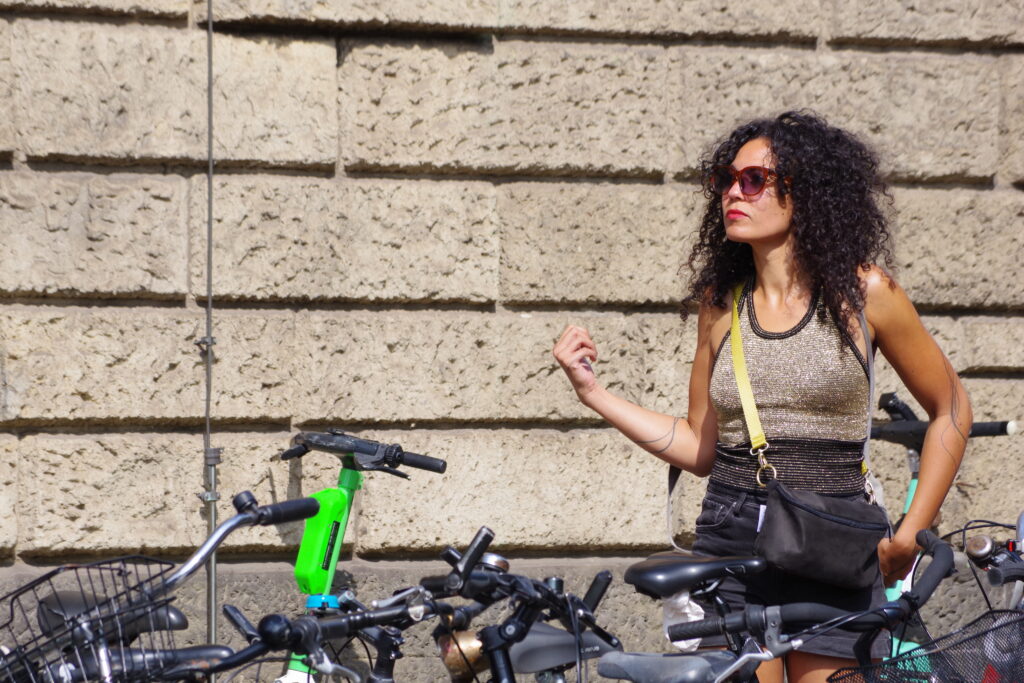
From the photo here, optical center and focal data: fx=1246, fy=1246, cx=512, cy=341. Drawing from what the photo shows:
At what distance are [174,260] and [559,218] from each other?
139cm

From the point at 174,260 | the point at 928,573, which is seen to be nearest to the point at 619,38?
the point at 174,260

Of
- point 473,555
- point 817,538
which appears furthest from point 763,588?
point 473,555

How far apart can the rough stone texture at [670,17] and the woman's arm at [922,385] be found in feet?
6.40

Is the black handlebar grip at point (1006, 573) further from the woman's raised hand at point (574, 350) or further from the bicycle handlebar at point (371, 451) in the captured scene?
the bicycle handlebar at point (371, 451)

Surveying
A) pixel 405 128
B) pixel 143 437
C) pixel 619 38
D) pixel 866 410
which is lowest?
pixel 143 437

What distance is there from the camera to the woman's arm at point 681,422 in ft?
10.6

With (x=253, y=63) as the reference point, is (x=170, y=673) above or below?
below

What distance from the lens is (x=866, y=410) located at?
9.78ft

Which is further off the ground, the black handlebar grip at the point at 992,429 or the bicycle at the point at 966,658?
the black handlebar grip at the point at 992,429

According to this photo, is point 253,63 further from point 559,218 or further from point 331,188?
point 559,218

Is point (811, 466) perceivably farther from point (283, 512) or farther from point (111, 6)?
point (111, 6)

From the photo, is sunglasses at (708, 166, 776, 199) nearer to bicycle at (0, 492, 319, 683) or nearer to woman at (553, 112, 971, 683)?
woman at (553, 112, 971, 683)

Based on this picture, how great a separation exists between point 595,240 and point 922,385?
5.96 ft

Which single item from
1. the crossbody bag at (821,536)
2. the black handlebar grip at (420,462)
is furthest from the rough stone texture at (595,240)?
the crossbody bag at (821,536)
